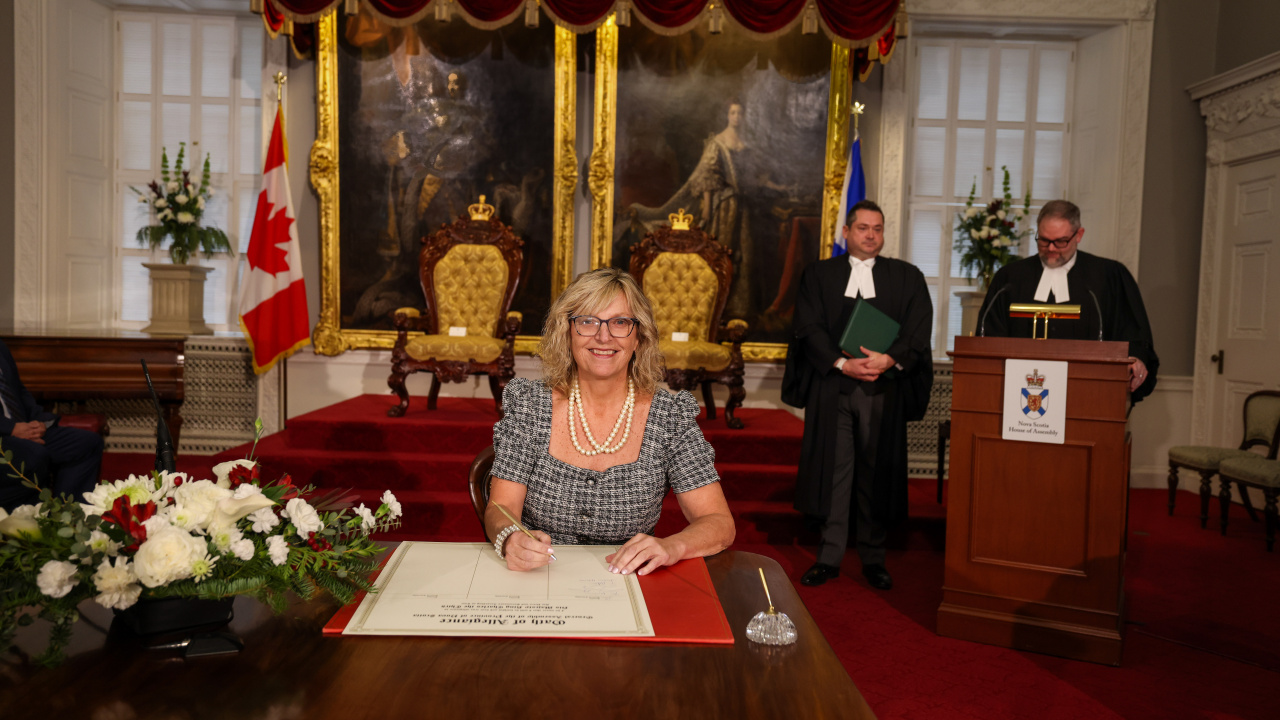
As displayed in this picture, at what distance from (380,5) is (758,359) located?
4.08 meters

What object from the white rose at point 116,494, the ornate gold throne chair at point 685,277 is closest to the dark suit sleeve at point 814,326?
the ornate gold throne chair at point 685,277

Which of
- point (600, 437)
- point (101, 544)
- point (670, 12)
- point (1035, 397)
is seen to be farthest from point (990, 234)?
point (101, 544)

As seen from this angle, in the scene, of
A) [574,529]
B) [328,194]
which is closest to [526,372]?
[328,194]

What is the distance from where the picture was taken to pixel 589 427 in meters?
2.23

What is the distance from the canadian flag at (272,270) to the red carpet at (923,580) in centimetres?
79

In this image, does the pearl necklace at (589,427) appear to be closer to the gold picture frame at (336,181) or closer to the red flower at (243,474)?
the red flower at (243,474)

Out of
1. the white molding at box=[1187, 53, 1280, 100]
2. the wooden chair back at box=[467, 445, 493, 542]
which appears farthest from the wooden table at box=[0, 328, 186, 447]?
the white molding at box=[1187, 53, 1280, 100]

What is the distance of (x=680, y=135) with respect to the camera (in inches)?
272

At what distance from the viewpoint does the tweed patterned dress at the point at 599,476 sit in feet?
7.02

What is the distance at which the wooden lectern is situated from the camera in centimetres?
332

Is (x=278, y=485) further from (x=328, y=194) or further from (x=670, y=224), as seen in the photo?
(x=328, y=194)

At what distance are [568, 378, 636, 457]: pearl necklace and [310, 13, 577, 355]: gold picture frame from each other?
466 centimetres

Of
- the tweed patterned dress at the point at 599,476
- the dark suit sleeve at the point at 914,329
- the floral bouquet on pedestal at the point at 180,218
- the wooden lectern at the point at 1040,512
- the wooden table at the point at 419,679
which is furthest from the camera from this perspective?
the floral bouquet on pedestal at the point at 180,218

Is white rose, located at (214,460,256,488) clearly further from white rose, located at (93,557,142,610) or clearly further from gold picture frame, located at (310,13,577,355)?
gold picture frame, located at (310,13,577,355)
